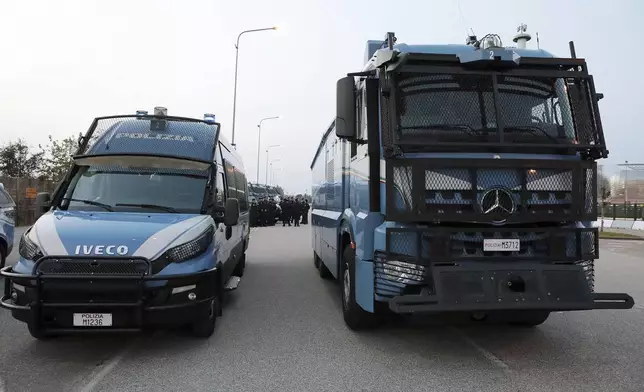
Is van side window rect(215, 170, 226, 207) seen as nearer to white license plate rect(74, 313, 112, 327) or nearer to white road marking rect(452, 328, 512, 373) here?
white license plate rect(74, 313, 112, 327)

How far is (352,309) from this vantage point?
580cm

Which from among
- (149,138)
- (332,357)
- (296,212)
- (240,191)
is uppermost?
(149,138)

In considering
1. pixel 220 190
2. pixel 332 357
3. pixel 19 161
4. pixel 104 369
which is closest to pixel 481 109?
pixel 332 357

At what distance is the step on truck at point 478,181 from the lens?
4.60 meters

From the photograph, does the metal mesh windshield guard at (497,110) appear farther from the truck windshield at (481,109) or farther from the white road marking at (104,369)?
the white road marking at (104,369)

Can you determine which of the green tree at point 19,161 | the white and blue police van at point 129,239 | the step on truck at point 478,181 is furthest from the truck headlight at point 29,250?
the green tree at point 19,161

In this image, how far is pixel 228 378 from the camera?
434 cm

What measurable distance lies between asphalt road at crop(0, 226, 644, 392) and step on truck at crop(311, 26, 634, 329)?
0.59 m

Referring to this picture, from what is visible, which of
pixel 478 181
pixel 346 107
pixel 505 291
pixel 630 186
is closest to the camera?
pixel 505 291

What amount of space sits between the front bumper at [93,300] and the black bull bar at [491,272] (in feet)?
7.10

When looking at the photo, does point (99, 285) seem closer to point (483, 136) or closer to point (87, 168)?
point (87, 168)

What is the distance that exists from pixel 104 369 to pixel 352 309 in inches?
107

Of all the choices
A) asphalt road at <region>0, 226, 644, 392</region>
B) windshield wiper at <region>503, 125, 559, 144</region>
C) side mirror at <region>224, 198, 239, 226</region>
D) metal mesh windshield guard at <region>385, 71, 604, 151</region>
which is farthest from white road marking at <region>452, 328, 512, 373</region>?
side mirror at <region>224, 198, 239, 226</region>

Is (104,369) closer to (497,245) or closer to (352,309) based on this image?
(352,309)
